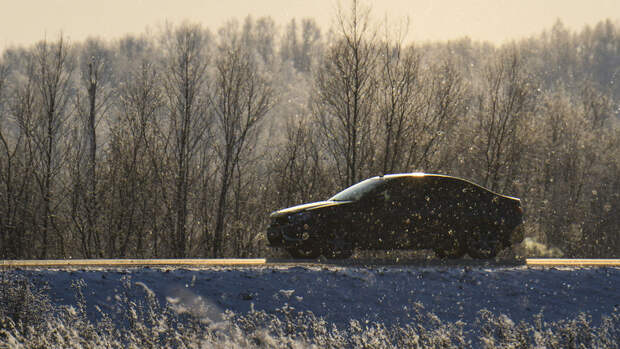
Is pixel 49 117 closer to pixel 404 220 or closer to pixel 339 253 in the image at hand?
pixel 339 253

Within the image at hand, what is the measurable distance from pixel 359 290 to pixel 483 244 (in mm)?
4404

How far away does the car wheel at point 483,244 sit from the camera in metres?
14.2

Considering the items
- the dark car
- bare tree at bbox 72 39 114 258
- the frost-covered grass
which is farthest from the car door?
bare tree at bbox 72 39 114 258

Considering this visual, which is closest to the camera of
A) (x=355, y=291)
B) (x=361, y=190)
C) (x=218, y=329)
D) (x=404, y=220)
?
(x=218, y=329)

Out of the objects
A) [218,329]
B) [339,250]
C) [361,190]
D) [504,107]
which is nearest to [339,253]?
[339,250]

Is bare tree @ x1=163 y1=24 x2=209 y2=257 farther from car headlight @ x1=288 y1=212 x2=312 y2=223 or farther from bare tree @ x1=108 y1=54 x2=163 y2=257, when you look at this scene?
car headlight @ x1=288 y1=212 x2=312 y2=223

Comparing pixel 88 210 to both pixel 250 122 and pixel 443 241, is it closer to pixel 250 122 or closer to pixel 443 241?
pixel 250 122

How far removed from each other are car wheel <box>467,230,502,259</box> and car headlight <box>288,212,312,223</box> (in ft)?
11.2

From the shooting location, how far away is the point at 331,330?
9695 millimetres

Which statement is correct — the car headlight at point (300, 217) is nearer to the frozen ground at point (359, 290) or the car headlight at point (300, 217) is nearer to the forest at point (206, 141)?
the frozen ground at point (359, 290)

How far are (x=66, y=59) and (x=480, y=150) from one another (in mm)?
23575

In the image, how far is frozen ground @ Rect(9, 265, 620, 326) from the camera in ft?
32.9

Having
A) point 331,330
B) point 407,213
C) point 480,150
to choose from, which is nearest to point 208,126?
point 480,150

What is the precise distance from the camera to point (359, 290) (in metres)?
10.8
